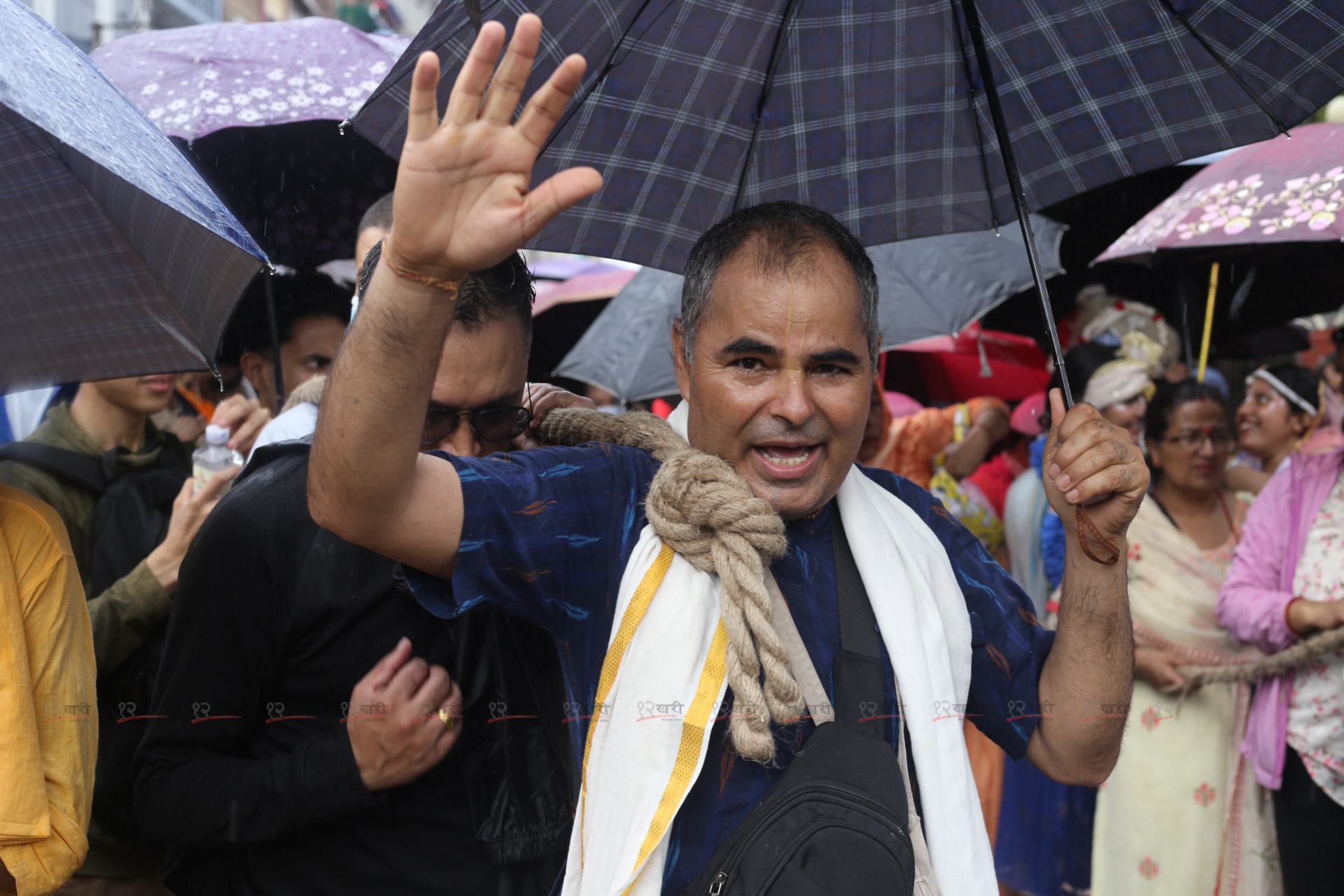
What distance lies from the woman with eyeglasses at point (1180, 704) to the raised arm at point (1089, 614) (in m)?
2.57

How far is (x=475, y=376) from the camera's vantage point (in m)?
2.05

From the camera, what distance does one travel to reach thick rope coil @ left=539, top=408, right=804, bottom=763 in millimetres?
1584

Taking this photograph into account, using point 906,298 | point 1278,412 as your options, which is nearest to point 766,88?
point 906,298

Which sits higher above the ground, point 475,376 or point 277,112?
point 475,376

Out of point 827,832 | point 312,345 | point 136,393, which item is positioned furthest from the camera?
point 312,345

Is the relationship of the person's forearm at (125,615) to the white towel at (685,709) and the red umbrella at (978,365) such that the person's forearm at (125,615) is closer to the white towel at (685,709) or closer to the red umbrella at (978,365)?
the white towel at (685,709)

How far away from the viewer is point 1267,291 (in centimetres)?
589

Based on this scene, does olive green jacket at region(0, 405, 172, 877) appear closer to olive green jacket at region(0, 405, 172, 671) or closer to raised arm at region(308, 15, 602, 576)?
olive green jacket at region(0, 405, 172, 671)

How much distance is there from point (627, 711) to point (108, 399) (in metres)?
2.22

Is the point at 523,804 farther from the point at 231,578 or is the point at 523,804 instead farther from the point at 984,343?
the point at 984,343

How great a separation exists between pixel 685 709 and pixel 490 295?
0.90 m

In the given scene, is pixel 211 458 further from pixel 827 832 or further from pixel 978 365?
pixel 978 365

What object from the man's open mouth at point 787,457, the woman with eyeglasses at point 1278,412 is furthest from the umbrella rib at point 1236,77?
the woman with eyeglasses at point 1278,412

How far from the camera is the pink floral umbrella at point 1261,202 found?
11.6ft
